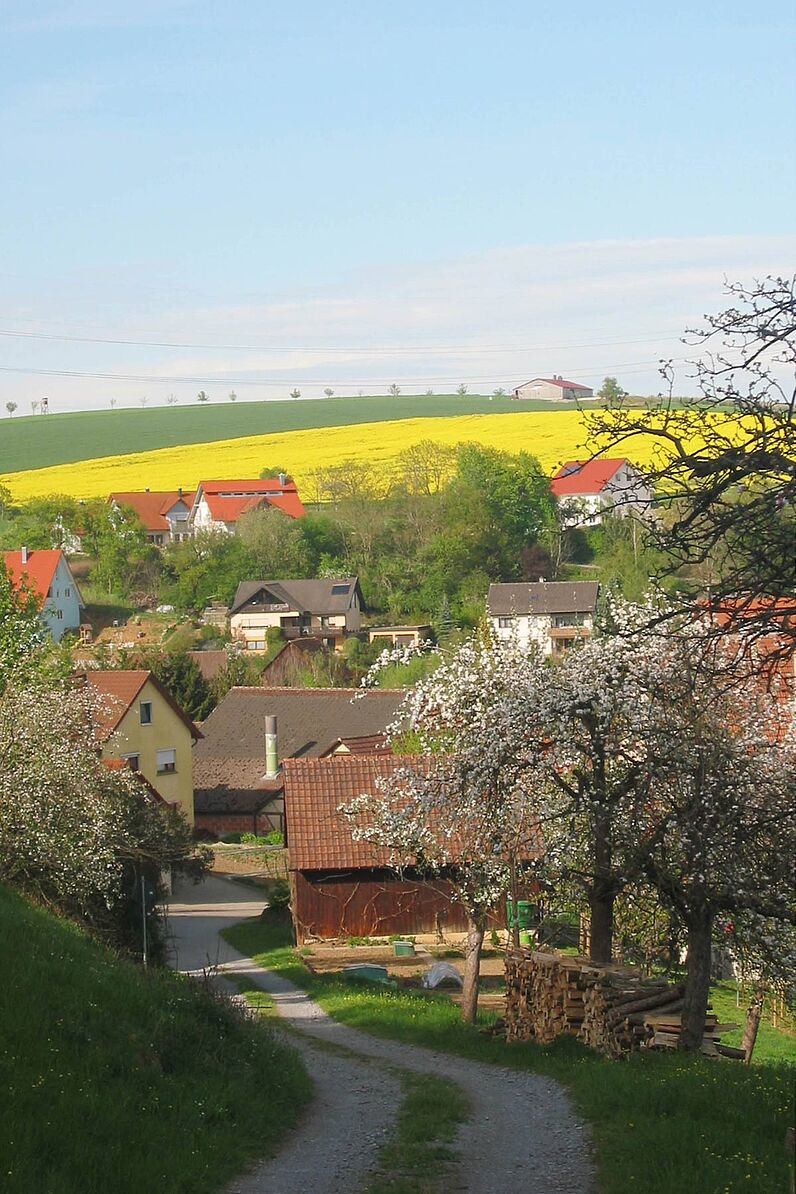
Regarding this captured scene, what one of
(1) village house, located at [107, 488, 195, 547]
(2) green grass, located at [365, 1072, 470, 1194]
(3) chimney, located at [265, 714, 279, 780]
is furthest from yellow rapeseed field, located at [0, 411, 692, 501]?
(2) green grass, located at [365, 1072, 470, 1194]

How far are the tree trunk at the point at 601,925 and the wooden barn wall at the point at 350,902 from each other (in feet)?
49.4

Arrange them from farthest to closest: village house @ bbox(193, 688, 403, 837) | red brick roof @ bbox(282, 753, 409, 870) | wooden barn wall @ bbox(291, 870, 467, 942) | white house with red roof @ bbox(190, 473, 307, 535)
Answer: white house with red roof @ bbox(190, 473, 307, 535)
village house @ bbox(193, 688, 403, 837)
wooden barn wall @ bbox(291, 870, 467, 942)
red brick roof @ bbox(282, 753, 409, 870)

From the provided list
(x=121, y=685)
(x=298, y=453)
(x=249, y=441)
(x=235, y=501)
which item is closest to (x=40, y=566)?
(x=235, y=501)

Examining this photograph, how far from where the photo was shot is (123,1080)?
11.2 m

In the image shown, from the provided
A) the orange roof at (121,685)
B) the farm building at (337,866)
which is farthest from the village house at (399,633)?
the farm building at (337,866)

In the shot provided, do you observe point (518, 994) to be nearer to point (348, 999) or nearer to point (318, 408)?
point (348, 999)

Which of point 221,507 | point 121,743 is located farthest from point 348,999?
point 221,507

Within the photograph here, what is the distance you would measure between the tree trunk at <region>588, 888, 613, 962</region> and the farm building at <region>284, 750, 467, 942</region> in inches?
556

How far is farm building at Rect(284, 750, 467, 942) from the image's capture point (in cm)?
3219

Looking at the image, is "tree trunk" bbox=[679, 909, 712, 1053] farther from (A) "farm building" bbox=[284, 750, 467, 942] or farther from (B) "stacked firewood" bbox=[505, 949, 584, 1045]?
(A) "farm building" bbox=[284, 750, 467, 942]

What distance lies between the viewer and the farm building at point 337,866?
106 ft

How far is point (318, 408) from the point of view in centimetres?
17425

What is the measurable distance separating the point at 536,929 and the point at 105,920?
7703 mm

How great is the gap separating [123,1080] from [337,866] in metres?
21.0
